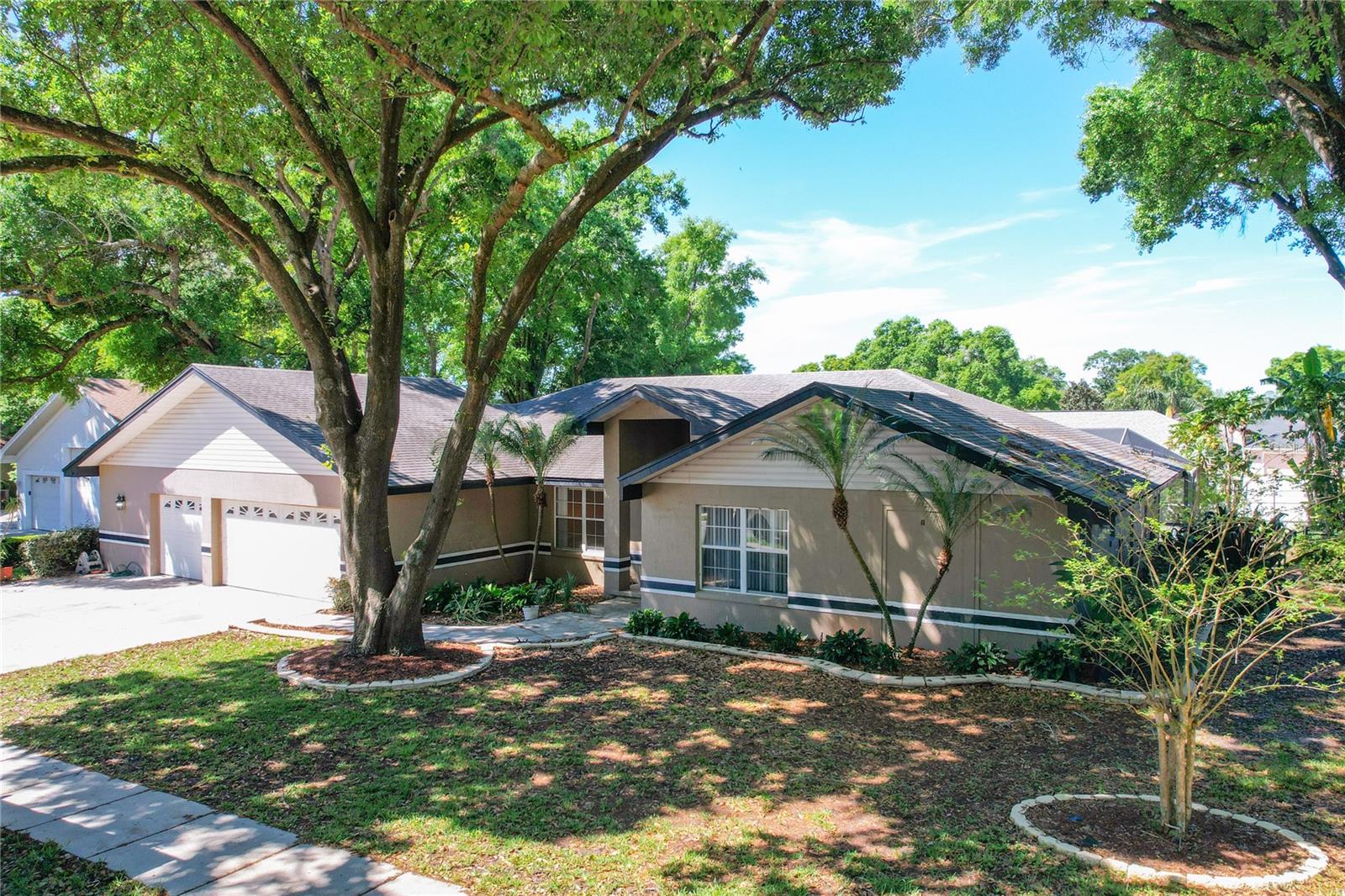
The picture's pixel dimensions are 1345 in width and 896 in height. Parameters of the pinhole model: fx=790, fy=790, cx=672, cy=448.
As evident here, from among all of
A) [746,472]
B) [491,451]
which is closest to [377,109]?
[491,451]

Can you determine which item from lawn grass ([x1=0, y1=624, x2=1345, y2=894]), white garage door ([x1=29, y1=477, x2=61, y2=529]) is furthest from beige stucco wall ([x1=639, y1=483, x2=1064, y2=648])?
white garage door ([x1=29, y1=477, x2=61, y2=529])

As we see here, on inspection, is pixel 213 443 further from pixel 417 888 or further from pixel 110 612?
pixel 417 888

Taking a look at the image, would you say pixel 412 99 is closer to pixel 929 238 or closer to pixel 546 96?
pixel 546 96

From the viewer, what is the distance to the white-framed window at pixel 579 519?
60.5 ft

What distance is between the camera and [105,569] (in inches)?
845

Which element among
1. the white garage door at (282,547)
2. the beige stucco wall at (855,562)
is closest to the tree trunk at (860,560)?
the beige stucco wall at (855,562)

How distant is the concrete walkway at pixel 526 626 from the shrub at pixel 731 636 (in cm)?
220

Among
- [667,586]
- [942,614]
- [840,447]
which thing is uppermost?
[840,447]

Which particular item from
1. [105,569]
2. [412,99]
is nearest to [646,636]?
[412,99]

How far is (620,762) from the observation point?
838 cm

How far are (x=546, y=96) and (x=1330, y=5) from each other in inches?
438

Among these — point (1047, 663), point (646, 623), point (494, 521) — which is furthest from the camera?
point (494, 521)

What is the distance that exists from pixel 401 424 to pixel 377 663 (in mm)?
8276

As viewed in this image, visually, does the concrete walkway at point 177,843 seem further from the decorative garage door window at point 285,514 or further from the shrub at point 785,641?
the decorative garage door window at point 285,514
